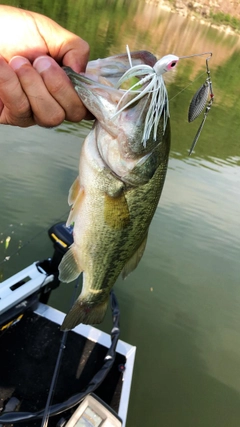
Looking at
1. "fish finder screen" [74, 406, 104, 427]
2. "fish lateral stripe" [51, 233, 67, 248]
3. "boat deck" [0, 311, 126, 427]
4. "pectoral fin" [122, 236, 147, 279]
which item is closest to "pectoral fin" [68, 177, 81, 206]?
"pectoral fin" [122, 236, 147, 279]

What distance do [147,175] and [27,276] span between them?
2215 mm

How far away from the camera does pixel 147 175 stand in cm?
140

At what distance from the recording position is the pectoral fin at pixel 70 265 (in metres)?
1.64

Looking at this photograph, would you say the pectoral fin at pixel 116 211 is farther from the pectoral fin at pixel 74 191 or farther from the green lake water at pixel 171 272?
the green lake water at pixel 171 272

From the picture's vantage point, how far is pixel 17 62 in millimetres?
1270

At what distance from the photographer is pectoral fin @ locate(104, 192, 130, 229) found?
1440 millimetres

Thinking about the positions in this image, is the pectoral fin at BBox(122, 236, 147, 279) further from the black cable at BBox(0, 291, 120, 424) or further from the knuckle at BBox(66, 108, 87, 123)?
the black cable at BBox(0, 291, 120, 424)

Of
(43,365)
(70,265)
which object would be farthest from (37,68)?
(43,365)

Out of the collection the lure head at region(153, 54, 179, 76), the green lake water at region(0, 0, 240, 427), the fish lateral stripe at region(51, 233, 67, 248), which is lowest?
the green lake water at region(0, 0, 240, 427)

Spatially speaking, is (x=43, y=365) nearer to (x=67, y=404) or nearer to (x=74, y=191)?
(x=67, y=404)

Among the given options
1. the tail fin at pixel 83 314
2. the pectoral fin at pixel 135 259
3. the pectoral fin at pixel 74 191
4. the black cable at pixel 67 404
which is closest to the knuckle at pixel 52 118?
the pectoral fin at pixel 74 191

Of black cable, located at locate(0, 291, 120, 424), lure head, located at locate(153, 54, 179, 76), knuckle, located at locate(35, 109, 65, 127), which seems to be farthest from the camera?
black cable, located at locate(0, 291, 120, 424)

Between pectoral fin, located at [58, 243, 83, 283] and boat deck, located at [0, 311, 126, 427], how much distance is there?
61.0 inches

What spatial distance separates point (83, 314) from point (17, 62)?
1.17 meters
